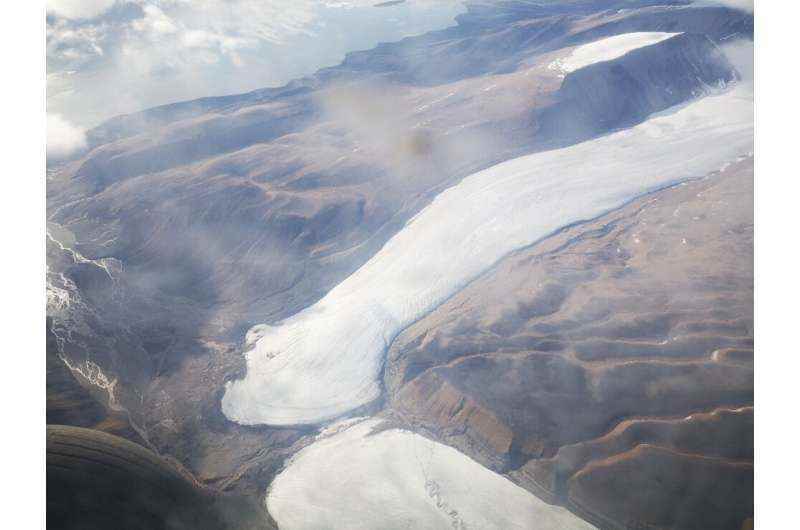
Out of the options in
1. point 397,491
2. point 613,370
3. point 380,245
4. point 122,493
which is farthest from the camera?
point 380,245

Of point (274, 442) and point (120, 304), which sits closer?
point (274, 442)

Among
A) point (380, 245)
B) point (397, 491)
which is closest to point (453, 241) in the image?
point (380, 245)

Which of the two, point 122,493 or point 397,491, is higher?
point 122,493

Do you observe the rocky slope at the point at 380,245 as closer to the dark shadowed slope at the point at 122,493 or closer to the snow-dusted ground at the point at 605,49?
the snow-dusted ground at the point at 605,49

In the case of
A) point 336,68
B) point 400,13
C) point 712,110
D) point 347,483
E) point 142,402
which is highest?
point 400,13

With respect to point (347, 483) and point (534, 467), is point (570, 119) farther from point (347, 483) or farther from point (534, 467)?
point (347, 483)

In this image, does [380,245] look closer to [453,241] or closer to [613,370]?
[453,241]

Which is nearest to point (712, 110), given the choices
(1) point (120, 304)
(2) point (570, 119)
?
(2) point (570, 119)

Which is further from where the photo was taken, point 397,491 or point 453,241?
point 453,241
